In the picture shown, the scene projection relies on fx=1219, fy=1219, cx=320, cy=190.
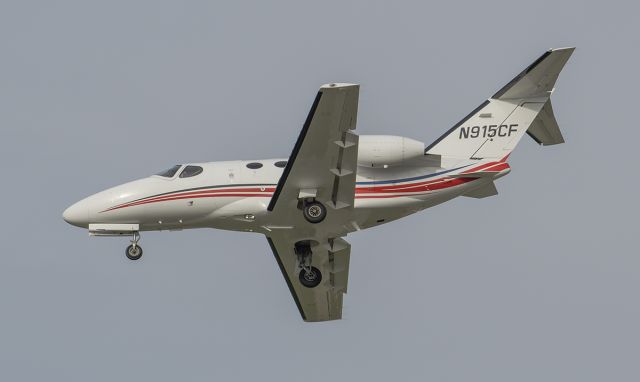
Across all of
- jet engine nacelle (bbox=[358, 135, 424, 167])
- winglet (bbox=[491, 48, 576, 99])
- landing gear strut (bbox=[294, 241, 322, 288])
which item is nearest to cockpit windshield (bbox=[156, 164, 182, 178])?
landing gear strut (bbox=[294, 241, 322, 288])

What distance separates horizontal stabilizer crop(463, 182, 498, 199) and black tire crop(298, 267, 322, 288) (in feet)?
17.7

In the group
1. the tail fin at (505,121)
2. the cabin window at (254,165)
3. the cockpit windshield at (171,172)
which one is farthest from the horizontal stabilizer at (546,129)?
the cockpit windshield at (171,172)

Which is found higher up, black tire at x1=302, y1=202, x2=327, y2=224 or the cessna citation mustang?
the cessna citation mustang

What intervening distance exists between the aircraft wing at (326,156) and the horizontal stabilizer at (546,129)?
6111mm

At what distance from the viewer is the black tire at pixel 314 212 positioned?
34.5 m

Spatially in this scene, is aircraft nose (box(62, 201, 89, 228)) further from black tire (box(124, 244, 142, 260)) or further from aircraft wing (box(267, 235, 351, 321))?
aircraft wing (box(267, 235, 351, 321))

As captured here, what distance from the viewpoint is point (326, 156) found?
110 ft

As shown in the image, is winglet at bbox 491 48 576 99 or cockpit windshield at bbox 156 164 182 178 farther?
cockpit windshield at bbox 156 164 182 178

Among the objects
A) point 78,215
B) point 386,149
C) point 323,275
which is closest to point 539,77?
point 386,149

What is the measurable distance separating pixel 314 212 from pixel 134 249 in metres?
5.80

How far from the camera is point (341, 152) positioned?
33.3 metres

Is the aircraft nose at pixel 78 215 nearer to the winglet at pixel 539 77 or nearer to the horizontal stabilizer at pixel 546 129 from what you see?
the winglet at pixel 539 77

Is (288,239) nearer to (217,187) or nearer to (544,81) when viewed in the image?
(217,187)

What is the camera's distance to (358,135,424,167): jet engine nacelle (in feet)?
113
